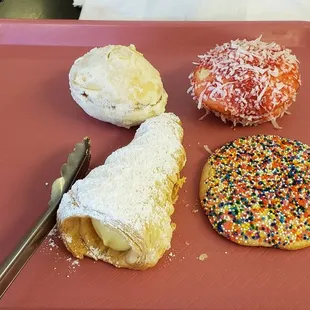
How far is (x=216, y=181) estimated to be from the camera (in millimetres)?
1050

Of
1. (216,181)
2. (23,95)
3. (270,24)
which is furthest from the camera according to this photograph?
(270,24)

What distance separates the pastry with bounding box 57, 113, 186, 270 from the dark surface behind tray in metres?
0.72

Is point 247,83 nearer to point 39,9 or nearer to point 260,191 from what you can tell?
point 260,191

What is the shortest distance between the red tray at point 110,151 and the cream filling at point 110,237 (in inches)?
1.8

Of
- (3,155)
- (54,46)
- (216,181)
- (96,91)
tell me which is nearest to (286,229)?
(216,181)

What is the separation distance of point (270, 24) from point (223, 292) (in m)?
0.72

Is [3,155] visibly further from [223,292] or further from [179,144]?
[223,292]

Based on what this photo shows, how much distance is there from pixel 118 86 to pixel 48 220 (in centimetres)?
31

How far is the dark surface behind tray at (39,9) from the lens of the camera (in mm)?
1593

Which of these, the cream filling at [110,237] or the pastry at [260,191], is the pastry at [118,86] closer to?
the pastry at [260,191]

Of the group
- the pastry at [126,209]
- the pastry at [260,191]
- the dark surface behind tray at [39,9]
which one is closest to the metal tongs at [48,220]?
the pastry at [126,209]

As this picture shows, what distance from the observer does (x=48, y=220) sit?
960 mm

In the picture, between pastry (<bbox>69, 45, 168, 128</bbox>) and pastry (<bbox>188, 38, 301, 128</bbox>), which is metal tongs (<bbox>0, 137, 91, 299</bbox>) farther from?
pastry (<bbox>188, 38, 301, 128</bbox>)

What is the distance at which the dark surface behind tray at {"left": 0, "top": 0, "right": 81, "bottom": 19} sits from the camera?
5.23 feet
